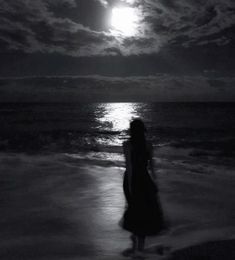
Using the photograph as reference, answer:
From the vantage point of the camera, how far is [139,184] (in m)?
6.44

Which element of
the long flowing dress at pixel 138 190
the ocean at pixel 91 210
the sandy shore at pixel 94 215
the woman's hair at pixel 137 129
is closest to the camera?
the sandy shore at pixel 94 215

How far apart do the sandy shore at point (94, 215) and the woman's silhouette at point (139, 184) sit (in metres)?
0.31

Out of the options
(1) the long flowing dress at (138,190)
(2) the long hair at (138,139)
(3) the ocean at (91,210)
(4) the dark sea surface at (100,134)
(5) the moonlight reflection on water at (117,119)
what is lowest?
(5) the moonlight reflection on water at (117,119)

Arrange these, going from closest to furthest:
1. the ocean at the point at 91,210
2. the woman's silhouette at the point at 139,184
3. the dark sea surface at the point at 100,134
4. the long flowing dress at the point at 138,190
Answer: the ocean at the point at 91,210 < the woman's silhouette at the point at 139,184 < the long flowing dress at the point at 138,190 < the dark sea surface at the point at 100,134

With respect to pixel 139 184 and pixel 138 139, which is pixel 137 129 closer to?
pixel 138 139

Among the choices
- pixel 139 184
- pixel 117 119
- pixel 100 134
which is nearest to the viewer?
pixel 139 184

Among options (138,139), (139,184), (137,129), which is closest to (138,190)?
(139,184)

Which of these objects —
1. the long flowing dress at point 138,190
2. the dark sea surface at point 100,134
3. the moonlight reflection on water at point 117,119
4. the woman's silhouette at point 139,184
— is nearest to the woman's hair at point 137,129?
the woman's silhouette at point 139,184

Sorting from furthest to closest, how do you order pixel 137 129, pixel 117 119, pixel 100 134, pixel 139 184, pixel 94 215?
1. pixel 117 119
2. pixel 100 134
3. pixel 94 215
4. pixel 139 184
5. pixel 137 129

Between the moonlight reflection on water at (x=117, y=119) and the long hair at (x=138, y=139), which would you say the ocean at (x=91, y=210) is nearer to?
the long hair at (x=138, y=139)

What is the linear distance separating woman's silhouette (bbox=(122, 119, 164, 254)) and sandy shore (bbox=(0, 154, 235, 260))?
310 millimetres

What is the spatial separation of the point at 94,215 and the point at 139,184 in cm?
111

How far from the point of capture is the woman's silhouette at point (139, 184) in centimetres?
612

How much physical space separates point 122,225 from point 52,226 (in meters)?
1.23
